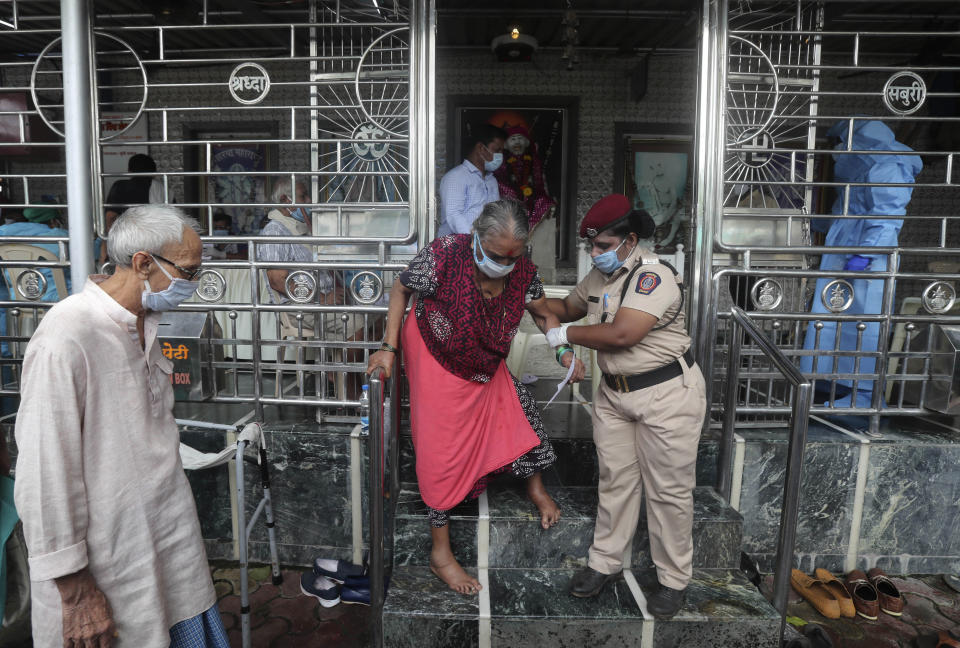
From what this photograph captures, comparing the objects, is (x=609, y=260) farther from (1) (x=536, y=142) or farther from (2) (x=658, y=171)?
(2) (x=658, y=171)

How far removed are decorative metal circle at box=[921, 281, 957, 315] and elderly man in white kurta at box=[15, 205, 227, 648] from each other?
155 inches

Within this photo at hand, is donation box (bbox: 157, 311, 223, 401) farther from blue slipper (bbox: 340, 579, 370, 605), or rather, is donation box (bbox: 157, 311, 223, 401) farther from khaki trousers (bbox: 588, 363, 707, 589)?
khaki trousers (bbox: 588, 363, 707, 589)

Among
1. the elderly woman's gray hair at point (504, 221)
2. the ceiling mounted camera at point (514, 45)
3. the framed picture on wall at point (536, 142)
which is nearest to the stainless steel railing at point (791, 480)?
the elderly woman's gray hair at point (504, 221)

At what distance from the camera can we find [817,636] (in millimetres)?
2717

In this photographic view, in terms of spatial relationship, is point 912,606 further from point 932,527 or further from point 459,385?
point 459,385

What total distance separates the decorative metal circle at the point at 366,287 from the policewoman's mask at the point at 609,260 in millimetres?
1346

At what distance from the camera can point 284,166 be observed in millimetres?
7109

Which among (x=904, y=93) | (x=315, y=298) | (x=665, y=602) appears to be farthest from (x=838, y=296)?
(x=315, y=298)

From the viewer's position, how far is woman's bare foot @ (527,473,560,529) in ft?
9.23

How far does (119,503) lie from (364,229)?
96.4 inches

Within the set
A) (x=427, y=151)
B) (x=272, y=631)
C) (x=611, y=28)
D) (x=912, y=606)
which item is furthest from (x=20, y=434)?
(x=611, y=28)

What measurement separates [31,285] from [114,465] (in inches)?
106

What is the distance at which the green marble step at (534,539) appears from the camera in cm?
282

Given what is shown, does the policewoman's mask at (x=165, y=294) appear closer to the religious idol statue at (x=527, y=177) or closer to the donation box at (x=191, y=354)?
the donation box at (x=191, y=354)
